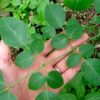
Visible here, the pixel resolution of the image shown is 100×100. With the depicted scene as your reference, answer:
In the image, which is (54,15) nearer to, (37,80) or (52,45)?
(52,45)

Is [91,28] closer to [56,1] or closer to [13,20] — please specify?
[56,1]

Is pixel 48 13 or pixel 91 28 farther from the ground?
pixel 48 13

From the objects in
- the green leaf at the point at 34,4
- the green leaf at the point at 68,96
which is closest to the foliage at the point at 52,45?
the green leaf at the point at 68,96

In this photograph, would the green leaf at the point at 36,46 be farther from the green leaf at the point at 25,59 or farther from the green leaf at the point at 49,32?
the green leaf at the point at 49,32

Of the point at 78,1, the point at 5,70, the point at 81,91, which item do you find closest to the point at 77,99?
the point at 81,91

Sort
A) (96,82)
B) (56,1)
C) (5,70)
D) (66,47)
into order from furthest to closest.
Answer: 1. (56,1)
2. (5,70)
3. (66,47)
4. (96,82)

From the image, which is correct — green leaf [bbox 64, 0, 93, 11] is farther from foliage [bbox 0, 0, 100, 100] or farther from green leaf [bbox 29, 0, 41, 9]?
green leaf [bbox 29, 0, 41, 9]

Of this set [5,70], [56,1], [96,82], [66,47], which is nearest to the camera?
[96,82]
